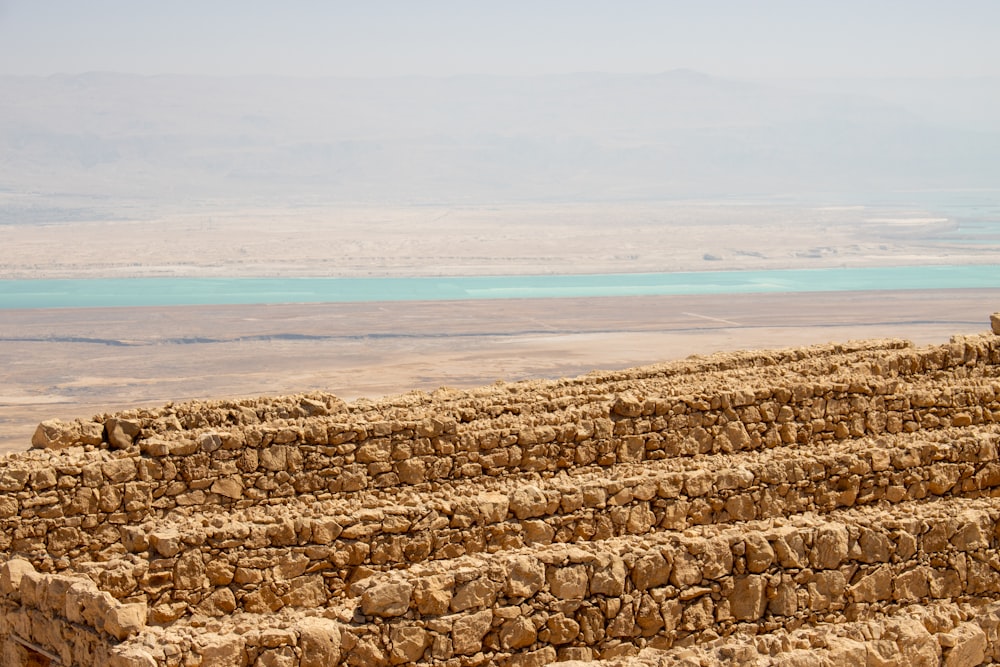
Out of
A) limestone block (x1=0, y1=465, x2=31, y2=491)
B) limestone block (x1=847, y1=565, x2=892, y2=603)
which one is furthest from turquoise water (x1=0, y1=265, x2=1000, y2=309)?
limestone block (x1=847, y1=565, x2=892, y2=603)

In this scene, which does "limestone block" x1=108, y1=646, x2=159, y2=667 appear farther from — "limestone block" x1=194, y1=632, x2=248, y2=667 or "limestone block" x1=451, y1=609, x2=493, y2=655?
"limestone block" x1=451, y1=609, x2=493, y2=655

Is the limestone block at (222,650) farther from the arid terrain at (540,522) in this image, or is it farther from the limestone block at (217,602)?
the limestone block at (217,602)

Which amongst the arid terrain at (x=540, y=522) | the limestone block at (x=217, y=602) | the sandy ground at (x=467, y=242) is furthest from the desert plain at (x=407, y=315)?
the limestone block at (x=217, y=602)

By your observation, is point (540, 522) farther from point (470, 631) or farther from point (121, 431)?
point (121, 431)

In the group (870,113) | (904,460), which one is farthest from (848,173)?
(904,460)

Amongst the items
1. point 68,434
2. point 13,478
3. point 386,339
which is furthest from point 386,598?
point 386,339

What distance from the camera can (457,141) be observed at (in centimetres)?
14538

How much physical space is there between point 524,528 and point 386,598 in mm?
1536

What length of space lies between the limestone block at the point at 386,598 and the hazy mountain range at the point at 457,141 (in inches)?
3771

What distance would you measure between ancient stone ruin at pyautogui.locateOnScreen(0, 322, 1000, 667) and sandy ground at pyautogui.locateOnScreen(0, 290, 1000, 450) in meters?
16.0

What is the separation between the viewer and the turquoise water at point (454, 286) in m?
46.4

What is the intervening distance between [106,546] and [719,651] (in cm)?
310

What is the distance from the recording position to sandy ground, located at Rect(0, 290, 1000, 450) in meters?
28.3

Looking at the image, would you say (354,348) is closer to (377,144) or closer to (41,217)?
(41,217)
